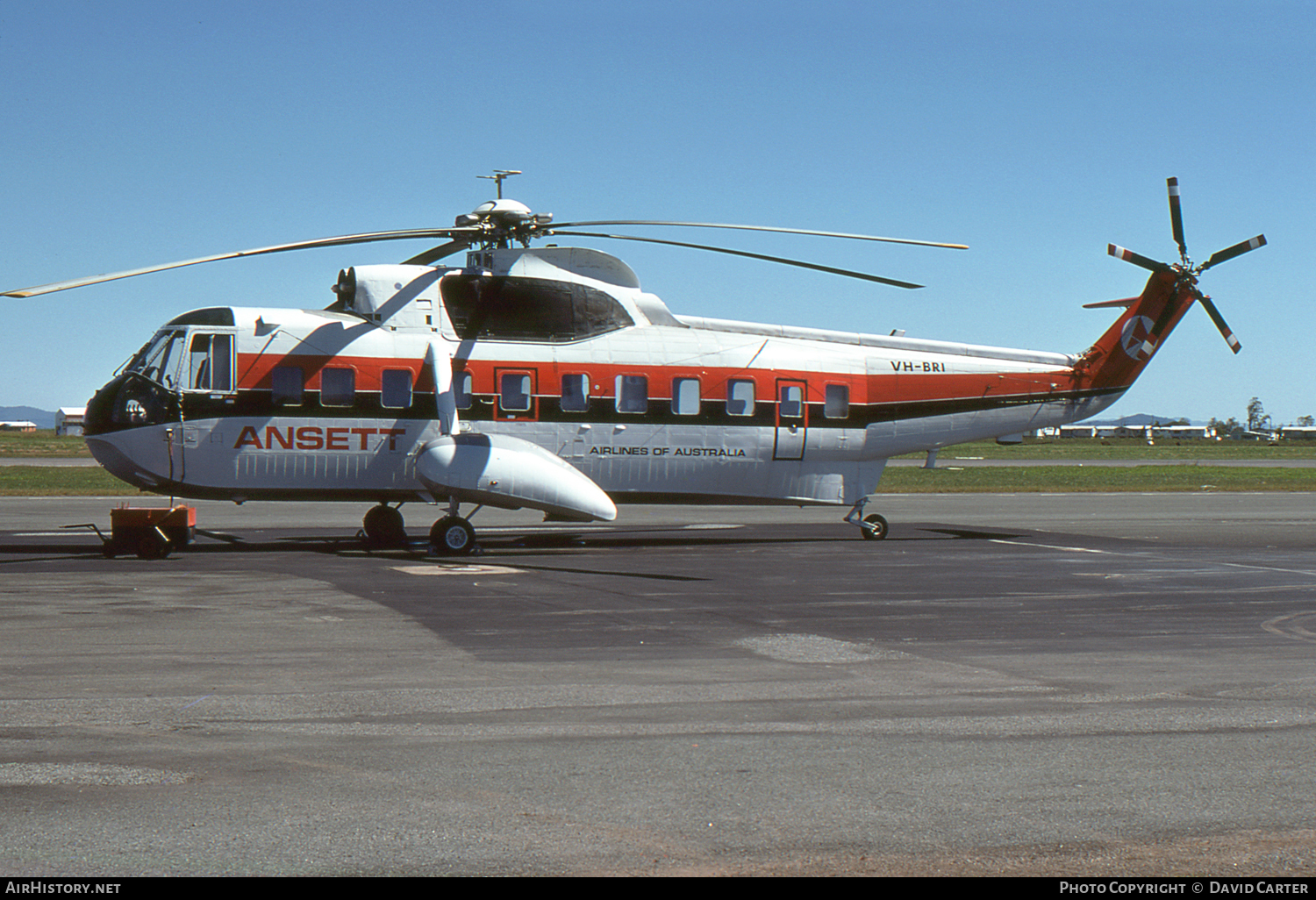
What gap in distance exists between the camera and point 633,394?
73.2ft

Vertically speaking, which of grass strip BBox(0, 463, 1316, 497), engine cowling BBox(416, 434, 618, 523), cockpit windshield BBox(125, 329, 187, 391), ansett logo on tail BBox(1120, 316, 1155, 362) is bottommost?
grass strip BBox(0, 463, 1316, 497)

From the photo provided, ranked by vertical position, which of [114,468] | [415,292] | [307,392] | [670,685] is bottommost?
[670,685]

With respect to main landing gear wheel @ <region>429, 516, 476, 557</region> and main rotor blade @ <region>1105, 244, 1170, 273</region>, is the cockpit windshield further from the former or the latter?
main rotor blade @ <region>1105, 244, 1170, 273</region>

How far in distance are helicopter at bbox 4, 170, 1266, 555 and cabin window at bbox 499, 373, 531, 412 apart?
0.11 ft

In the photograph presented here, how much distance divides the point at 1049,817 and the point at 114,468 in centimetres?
1829

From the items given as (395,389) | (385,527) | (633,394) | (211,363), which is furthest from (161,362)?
(633,394)

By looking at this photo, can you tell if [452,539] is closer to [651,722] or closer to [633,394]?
[633,394]

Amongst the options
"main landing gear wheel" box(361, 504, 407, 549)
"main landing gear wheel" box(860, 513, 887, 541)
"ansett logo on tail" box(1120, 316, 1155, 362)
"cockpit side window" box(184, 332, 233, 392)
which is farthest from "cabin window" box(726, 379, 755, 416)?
"cockpit side window" box(184, 332, 233, 392)

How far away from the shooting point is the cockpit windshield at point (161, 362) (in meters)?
19.9

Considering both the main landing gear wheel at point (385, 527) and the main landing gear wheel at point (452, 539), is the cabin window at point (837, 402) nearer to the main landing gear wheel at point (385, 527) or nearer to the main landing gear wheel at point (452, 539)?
the main landing gear wheel at point (452, 539)

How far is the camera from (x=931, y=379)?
80.4 ft

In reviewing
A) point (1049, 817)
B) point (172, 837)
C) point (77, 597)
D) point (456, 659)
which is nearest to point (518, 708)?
point (456, 659)

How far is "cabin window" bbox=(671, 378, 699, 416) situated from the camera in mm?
22594
